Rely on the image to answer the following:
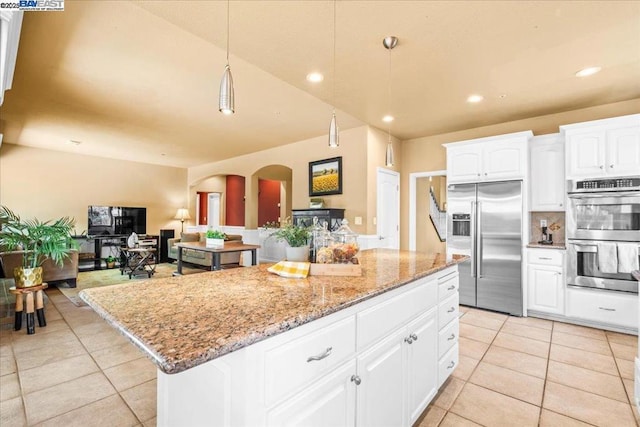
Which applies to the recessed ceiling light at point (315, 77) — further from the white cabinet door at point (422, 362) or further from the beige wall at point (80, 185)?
the beige wall at point (80, 185)

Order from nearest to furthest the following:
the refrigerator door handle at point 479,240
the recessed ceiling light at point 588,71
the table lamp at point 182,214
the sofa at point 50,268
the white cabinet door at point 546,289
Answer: the recessed ceiling light at point 588,71 < the white cabinet door at point 546,289 < the refrigerator door handle at point 479,240 < the sofa at point 50,268 < the table lamp at point 182,214

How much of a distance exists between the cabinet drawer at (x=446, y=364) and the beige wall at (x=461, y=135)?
11.4ft

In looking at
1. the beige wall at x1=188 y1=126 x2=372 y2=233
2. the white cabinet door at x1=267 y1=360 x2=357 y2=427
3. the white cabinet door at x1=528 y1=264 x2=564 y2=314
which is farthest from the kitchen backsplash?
the white cabinet door at x1=267 y1=360 x2=357 y2=427

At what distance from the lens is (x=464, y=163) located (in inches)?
172

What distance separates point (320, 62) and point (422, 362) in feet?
8.69

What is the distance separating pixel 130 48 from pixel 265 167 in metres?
4.20

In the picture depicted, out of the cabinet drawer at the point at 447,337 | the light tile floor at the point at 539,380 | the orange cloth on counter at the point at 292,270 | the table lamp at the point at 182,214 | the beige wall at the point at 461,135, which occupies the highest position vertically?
the beige wall at the point at 461,135

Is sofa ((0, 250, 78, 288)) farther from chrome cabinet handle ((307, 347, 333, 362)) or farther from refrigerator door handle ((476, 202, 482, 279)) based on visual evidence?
refrigerator door handle ((476, 202, 482, 279))

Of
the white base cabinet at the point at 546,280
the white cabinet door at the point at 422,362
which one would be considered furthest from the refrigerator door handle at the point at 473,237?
the white cabinet door at the point at 422,362

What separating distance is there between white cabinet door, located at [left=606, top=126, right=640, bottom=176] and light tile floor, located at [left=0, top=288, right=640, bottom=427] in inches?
70.3

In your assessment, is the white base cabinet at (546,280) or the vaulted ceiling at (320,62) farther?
the white base cabinet at (546,280)

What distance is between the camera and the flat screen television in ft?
23.7

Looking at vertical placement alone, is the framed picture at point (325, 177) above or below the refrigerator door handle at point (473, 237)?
above

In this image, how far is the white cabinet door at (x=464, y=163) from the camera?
168 inches
